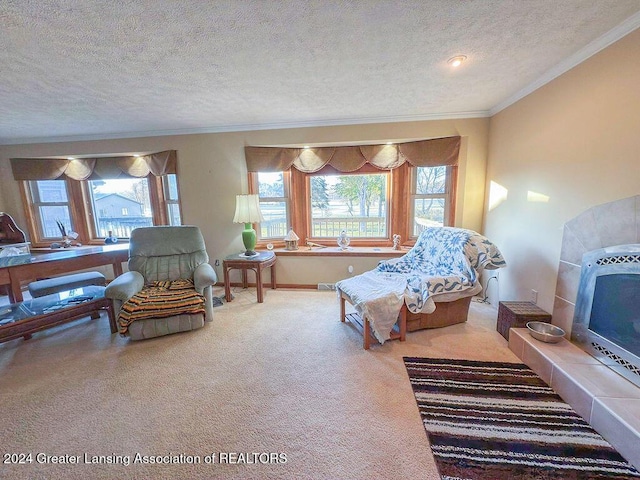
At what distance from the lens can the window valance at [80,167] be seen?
3.86 m

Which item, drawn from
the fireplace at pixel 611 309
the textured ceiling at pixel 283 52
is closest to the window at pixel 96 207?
the textured ceiling at pixel 283 52

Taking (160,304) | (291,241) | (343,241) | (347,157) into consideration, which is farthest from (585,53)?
(160,304)

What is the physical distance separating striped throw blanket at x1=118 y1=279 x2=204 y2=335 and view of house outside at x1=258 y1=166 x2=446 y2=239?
64.2 inches

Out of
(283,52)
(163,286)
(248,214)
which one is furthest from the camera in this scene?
(248,214)

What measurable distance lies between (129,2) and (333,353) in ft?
8.49

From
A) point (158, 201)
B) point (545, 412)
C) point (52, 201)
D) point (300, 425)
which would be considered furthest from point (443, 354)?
point (52, 201)

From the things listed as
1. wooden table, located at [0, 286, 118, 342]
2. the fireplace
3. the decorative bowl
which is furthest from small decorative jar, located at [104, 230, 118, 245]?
the fireplace

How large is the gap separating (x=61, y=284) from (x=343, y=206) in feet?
11.7

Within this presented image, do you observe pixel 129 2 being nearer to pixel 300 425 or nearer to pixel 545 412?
pixel 300 425

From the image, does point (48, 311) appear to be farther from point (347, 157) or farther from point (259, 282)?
point (347, 157)

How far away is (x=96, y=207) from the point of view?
430cm

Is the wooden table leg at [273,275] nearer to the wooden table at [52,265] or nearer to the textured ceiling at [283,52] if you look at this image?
the wooden table at [52,265]

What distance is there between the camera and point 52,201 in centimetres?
423

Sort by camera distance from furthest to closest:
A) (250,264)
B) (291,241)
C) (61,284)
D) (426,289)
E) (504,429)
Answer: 1. (291,241)
2. (250,264)
3. (61,284)
4. (426,289)
5. (504,429)
